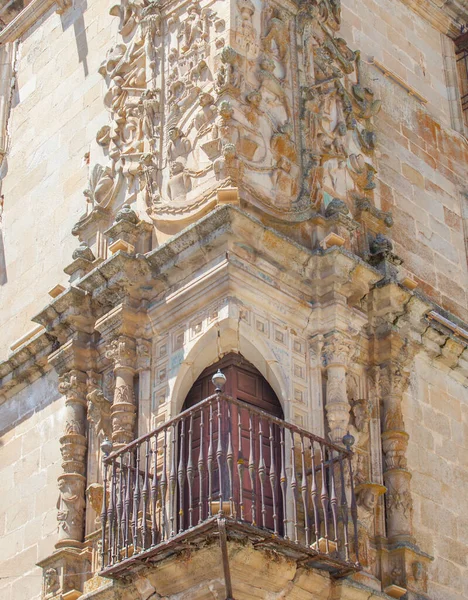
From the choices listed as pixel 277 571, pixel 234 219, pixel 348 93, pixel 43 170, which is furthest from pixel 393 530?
pixel 43 170

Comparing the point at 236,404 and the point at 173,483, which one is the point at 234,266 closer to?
the point at 236,404

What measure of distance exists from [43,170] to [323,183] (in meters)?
3.48

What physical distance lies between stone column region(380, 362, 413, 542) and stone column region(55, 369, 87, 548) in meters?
2.50

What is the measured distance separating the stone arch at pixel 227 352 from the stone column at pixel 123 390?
0.41 meters

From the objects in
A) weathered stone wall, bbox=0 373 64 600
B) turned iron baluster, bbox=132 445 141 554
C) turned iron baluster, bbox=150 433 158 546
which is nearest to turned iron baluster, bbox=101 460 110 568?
turned iron baluster, bbox=132 445 141 554

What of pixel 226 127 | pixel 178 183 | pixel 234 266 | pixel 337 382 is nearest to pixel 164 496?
pixel 337 382

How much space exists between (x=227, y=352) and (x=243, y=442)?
29.4 inches

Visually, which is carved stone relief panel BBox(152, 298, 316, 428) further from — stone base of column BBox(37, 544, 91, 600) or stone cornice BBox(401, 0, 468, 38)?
stone cornice BBox(401, 0, 468, 38)

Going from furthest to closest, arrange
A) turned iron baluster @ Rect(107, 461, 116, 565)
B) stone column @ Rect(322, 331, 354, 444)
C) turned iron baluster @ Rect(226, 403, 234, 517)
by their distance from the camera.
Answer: stone column @ Rect(322, 331, 354, 444), turned iron baluster @ Rect(107, 461, 116, 565), turned iron baluster @ Rect(226, 403, 234, 517)

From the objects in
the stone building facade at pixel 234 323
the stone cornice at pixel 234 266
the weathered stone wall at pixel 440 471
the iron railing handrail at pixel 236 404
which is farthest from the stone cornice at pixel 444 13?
the iron railing handrail at pixel 236 404

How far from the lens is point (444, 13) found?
588 inches

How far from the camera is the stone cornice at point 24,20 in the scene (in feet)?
48.1

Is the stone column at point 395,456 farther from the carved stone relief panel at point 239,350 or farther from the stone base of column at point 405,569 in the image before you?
the carved stone relief panel at point 239,350

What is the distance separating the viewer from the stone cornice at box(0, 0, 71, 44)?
48.1 ft
